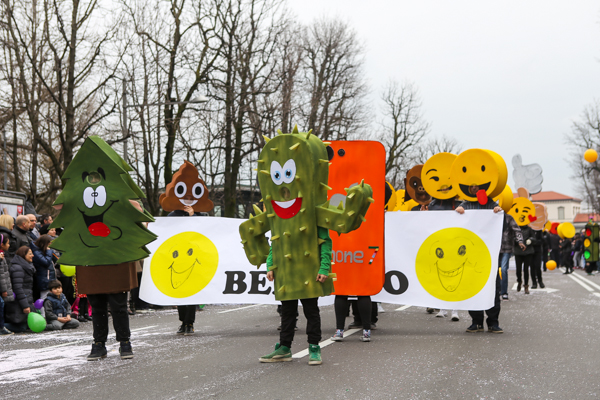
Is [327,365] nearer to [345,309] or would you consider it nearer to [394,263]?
[345,309]

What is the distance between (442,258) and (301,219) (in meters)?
3.29

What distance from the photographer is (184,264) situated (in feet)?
31.6

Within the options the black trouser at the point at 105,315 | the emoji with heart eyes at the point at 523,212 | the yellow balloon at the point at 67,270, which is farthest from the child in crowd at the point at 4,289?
the emoji with heart eyes at the point at 523,212

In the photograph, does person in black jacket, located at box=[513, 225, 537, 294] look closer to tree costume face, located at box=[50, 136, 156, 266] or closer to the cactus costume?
the cactus costume

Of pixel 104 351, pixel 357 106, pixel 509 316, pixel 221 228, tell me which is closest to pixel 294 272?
pixel 104 351

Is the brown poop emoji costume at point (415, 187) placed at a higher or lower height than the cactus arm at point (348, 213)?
higher

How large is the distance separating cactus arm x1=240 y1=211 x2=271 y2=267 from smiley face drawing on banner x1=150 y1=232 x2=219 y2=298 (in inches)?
96.0

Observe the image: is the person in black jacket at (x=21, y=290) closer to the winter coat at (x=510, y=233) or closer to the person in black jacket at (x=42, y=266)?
the person in black jacket at (x=42, y=266)

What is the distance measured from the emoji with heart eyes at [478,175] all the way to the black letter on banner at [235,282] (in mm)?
3207

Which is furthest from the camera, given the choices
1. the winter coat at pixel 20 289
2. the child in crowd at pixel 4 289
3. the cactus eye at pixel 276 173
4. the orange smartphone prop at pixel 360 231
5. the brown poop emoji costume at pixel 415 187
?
the brown poop emoji costume at pixel 415 187

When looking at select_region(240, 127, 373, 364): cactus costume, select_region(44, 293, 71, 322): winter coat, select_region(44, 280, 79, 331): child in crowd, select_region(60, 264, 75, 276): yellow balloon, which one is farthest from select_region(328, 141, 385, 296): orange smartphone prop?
select_region(60, 264, 75, 276): yellow balloon

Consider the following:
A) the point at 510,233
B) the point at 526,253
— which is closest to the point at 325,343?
the point at 510,233

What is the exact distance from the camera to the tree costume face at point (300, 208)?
22.1 ft

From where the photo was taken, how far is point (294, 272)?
6840 mm
